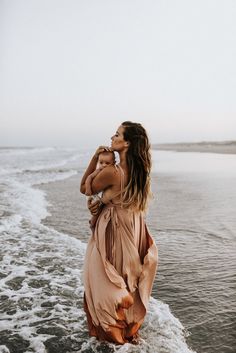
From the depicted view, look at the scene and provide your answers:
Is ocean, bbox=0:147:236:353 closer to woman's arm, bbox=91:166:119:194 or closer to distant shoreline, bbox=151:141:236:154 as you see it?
woman's arm, bbox=91:166:119:194

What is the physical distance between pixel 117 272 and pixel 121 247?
0.77 feet

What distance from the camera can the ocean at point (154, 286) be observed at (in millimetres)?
4234

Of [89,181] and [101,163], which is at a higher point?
[101,163]

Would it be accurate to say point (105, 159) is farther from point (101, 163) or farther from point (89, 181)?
point (89, 181)

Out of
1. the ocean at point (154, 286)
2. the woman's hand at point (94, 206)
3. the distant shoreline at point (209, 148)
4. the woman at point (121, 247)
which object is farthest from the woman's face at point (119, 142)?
the distant shoreline at point (209, 148)

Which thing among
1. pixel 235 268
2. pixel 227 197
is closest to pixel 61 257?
pixel 235 268

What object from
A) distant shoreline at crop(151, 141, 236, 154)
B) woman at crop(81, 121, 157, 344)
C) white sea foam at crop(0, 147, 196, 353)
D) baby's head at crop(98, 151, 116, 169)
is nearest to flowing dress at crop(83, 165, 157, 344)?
woman at crop(81, 121, 157, 344)

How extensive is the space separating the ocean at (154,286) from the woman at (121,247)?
0.39 m

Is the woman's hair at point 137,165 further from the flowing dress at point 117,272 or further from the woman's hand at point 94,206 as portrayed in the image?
the woman's hand at point 94,206

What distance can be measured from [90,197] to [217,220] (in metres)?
6.48

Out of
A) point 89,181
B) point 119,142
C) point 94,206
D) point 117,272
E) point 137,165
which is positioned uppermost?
point 119,142

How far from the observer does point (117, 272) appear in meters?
3.79

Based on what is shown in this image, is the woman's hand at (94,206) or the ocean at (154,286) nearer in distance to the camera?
the woman's hand at (94,206)

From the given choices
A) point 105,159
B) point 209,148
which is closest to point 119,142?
point 105,159
